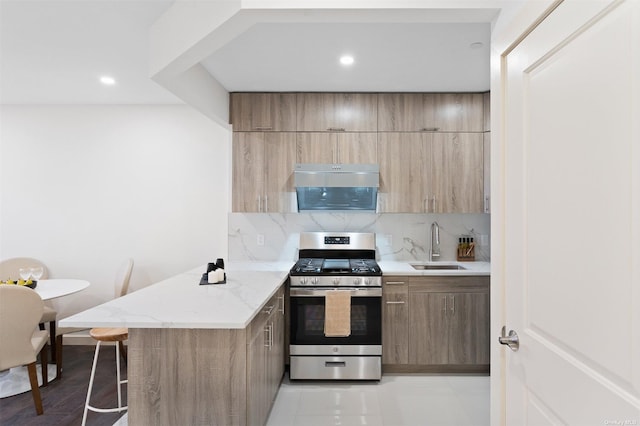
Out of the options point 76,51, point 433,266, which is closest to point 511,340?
point 433,266

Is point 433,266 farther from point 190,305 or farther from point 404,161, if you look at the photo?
point 190,305

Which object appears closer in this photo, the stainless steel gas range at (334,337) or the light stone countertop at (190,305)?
the light stone countertop at (190,305)

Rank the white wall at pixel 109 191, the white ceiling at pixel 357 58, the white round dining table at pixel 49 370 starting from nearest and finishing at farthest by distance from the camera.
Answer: the white ceiling at pixel 357 58
the white round dining table at pixel 49 370
the white wall at pixel 109 191

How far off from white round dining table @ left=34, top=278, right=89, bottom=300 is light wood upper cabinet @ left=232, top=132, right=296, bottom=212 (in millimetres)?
1525

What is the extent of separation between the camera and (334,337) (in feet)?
10.00

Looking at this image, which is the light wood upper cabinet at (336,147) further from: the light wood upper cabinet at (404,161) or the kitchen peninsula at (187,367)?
the kitchen peninsula at (187,367)

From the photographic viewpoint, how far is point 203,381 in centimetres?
178

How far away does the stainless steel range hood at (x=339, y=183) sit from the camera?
338 cm

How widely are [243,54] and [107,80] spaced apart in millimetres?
1464

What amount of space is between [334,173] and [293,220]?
0.73 meters

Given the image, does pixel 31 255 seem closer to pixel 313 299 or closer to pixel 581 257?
pixel 313 299

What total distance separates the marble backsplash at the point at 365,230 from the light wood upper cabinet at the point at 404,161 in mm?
342

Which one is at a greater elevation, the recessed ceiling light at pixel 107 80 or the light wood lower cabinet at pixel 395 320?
the recessed ceiling light at pixel 107 80

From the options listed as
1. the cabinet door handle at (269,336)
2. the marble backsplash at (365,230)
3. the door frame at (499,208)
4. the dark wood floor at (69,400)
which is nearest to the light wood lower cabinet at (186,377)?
the cabinet door handle at (269,336)
